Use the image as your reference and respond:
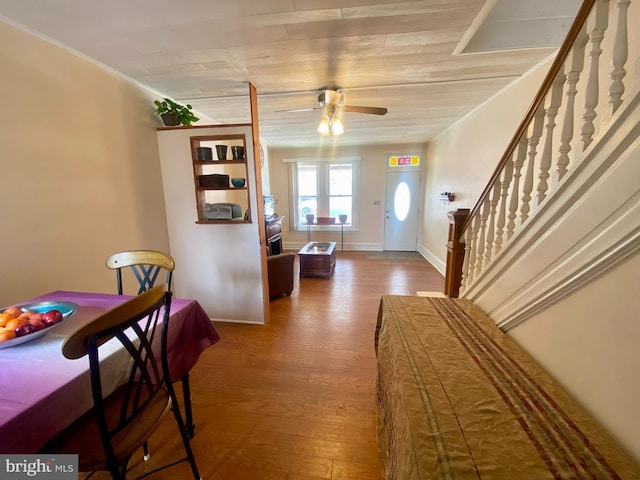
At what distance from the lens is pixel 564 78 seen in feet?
3.53

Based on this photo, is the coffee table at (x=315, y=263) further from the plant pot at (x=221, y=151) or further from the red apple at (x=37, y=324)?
the red apple at (x=37, y=324)

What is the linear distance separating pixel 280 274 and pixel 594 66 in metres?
3.11

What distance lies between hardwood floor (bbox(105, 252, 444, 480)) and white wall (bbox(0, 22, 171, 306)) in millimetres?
1223

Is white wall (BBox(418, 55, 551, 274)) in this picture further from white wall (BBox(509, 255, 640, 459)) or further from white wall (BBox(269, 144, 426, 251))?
white wall (BBox(509, 255, 640, 459))

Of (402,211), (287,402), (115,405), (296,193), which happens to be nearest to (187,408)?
(115,405)

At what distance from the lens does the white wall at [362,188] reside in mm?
5602

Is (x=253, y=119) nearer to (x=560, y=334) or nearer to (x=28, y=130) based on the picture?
(x=28, y=130)

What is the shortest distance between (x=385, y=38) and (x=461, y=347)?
192 centimetres

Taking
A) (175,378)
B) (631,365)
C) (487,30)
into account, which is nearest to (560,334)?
(631,365)

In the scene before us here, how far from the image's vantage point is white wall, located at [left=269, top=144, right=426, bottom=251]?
18.4 ft

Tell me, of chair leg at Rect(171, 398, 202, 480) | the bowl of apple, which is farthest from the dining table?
chair leg at Rect(171, 398, 202, 480)

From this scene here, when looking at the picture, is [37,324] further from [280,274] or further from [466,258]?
[466,258]

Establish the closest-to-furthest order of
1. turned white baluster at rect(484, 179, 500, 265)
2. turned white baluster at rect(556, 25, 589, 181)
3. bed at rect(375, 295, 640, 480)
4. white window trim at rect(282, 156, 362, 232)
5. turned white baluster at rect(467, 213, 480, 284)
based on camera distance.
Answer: bed at rect(375, 295, 640, 480), turned white baluster at rect(556, 25, 589, 181), turned white baluster at rect(484, 179, 500, 265), turned white baluster at rect(467, 213, 480, 284), white window trim at rect(282, 156, 362, 232)

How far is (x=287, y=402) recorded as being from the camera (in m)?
1.74
